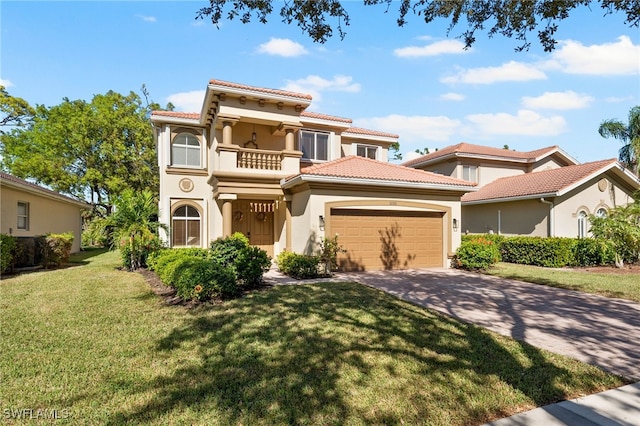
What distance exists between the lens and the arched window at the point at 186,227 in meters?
16.3

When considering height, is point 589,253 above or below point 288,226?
below

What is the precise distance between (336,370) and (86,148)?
108 ft

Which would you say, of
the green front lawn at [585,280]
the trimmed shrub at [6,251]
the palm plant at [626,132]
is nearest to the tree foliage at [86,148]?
the trimmed shrub at [6,251]

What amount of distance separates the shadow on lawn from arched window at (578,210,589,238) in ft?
51.9

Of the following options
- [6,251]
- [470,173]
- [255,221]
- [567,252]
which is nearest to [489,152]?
[470,173]

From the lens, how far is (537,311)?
7633mm

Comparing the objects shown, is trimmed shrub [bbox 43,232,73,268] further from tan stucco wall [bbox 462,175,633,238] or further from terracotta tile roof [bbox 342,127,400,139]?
tan stucco wall [bbox 462,175,633,238]

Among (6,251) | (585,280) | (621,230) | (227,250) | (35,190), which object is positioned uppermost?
(35,190)

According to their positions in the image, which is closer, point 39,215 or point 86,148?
point 39,215

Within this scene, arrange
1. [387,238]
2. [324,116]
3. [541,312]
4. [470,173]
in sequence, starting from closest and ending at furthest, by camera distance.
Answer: [541,312]
[387,238]
[324,116]
[470,173]

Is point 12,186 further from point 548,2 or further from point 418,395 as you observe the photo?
point 548,2

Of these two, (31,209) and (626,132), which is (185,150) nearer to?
(31,209)

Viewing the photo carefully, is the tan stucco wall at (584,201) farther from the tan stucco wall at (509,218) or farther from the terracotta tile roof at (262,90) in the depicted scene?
the terracotta tile roof at (262,90)

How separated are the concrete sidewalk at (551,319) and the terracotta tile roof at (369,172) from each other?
3727 mm
